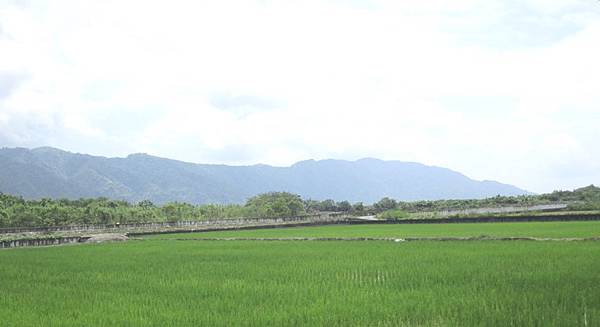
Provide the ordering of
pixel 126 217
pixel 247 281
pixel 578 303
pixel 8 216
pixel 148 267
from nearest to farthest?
pixel 578 303
pixel 247 281
pixel 148 267
pixel 8 216
pixel 126 217

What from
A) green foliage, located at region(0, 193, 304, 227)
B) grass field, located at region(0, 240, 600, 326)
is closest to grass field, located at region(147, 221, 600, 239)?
grass field, located at region(0, 240, 600, 326)

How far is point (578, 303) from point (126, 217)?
215ft

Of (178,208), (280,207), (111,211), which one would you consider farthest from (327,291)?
(280,207)

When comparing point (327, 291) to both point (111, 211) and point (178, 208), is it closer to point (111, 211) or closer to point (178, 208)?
point (111, 211)

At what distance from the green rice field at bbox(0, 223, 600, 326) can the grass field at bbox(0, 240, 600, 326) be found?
0.08 feet

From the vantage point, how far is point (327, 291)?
10930 mm

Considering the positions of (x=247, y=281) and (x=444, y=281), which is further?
(x=247, y=281)

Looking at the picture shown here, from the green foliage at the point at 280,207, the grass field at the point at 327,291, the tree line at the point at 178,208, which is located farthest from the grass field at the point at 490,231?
the green foliage at the point at 280,207

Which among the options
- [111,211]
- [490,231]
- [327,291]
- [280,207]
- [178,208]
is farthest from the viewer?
[280,207]

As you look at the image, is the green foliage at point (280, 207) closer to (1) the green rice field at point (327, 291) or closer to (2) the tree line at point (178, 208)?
(2) the tree line at point (178, 208)

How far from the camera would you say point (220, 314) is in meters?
9.07

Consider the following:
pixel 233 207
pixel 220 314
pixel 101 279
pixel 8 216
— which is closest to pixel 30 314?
pixel 220 314

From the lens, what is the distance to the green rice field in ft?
27.6

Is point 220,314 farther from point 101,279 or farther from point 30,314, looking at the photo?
point 101,279
